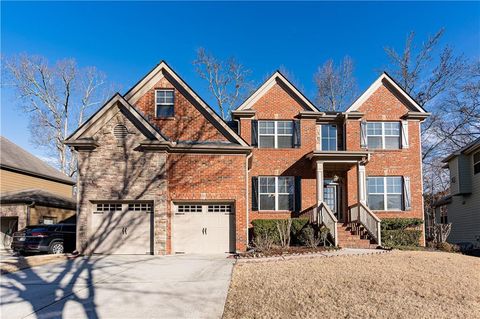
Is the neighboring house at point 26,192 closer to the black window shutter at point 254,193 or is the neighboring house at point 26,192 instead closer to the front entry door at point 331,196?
the black window shutter at point 254,193

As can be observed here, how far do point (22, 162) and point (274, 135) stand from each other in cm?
1844

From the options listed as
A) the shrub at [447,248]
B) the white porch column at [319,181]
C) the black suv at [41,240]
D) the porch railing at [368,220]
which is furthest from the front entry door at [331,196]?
the black suv at [41,240]

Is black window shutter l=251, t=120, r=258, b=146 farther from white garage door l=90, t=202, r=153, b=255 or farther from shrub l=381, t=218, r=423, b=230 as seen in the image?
shrub l=381, t=218, r=423, b=230

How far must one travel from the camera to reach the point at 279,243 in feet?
54.0

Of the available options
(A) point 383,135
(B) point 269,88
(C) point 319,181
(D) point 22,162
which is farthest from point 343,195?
(D) point 22,162

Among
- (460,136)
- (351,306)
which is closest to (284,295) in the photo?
(351,306)

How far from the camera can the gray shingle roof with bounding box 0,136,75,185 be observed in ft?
81.1

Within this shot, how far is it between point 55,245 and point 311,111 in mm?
13463

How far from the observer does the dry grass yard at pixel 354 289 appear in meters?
6.52

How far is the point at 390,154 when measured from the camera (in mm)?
19609

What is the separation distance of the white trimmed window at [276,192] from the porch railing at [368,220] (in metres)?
3.02

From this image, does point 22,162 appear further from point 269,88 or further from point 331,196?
point 331,196

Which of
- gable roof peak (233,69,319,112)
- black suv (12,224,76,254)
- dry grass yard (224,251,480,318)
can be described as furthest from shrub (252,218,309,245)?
black suv (12,224,76,254)

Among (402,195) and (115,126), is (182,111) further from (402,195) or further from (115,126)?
(402,195)
